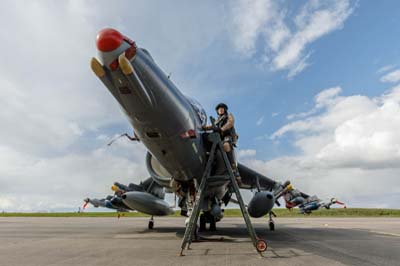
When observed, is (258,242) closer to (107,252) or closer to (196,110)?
(107,252)

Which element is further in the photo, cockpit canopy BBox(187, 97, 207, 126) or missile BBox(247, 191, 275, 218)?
missile BBox(247, 191, 275, 218)

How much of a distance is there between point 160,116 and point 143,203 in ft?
19.1

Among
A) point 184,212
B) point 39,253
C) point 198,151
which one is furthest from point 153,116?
point 184,212

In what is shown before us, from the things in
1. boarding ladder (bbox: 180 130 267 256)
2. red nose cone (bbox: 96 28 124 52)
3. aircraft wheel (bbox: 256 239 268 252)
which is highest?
red nose cone (bbox: 96 28 124 52)

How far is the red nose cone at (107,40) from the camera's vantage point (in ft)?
14.0

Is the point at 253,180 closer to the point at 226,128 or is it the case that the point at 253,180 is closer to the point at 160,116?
the point at 226,128

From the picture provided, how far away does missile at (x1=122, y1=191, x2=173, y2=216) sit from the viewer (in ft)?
33.3

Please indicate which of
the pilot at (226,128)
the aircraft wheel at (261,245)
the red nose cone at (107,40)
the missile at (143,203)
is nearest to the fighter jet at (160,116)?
the red nose cone at (107,40)

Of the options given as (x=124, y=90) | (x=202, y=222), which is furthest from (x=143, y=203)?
(x=124, y=90)

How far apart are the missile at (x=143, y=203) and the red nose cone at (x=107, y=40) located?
6808 mm

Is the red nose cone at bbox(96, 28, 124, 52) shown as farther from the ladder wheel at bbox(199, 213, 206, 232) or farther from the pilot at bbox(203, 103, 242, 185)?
the ladder wheel at bbox(199, 213, 206, 232)

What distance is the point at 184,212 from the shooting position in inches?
468

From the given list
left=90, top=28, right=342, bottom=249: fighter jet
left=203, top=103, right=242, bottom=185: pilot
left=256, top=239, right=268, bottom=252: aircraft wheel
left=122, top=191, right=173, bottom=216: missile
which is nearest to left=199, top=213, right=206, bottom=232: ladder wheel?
left=122, top=191, right=173, bottom=216: missile

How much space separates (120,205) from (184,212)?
9.42 ft
